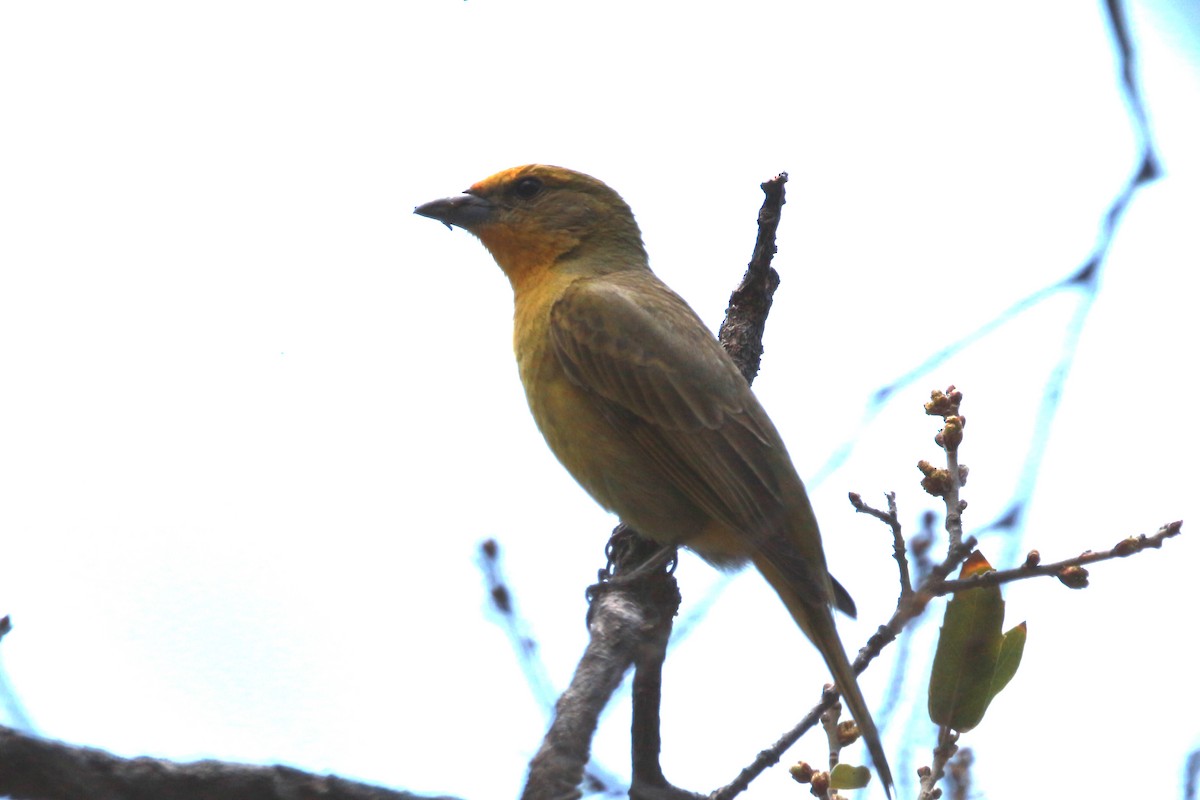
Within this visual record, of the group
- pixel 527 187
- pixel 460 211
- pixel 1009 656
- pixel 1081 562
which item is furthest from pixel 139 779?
pixel 527 187

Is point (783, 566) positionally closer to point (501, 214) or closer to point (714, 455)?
point (714, 455)

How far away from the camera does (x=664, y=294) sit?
233 inches

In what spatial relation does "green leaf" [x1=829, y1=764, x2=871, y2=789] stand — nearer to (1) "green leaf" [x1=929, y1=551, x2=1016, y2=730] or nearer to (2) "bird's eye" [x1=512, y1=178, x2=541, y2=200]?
(1) "green leaf" [x1=929, y1=551, x2=1016, y2=730]

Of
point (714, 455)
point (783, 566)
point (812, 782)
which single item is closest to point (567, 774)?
point (812, 782)

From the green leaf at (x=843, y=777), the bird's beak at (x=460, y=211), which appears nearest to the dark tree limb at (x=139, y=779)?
the green leaf at (x=843, y=777)

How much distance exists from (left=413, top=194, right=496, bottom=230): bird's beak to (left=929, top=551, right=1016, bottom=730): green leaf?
123 inches

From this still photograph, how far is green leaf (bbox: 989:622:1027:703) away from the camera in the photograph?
386 centimetres

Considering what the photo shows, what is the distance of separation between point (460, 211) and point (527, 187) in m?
0.35

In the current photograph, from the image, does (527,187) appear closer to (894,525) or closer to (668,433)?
(668,433)

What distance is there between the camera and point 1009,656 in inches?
154

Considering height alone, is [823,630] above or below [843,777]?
above

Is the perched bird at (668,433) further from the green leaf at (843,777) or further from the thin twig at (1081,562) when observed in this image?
the thin twig at (1081,562)

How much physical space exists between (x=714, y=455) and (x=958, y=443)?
1.55 m

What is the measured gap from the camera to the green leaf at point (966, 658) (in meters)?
3.72
